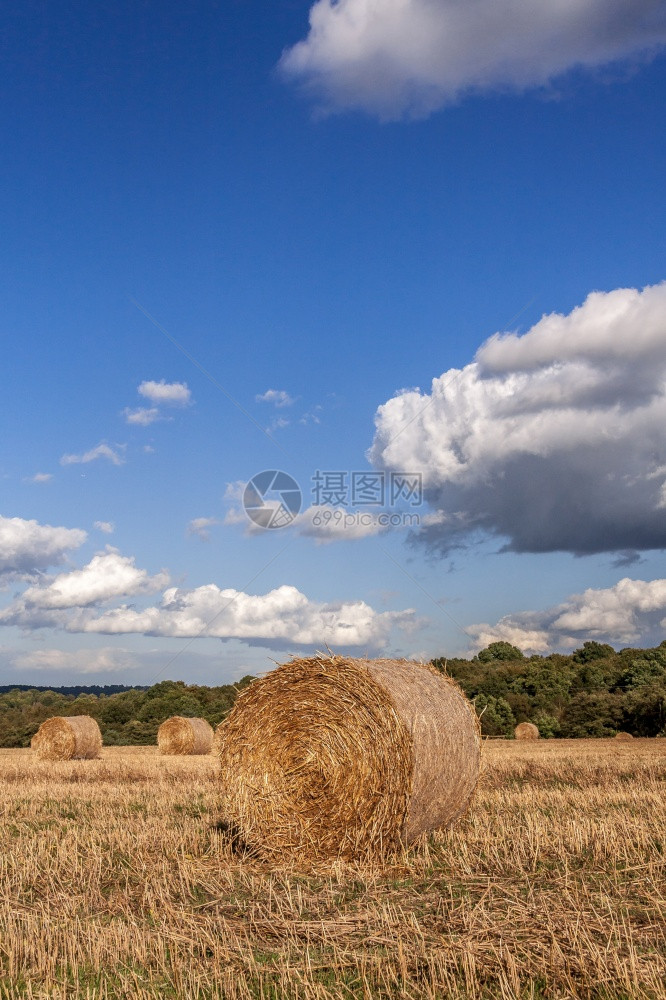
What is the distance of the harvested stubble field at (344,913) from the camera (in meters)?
4.68

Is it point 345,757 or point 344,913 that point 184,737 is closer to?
point 345,757

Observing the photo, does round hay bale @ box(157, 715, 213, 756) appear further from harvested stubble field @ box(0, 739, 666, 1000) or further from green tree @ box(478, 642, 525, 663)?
green tree @ box(478, 642, 525, 663)

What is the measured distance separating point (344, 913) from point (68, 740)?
1843 cm

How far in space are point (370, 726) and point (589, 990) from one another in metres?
4.29

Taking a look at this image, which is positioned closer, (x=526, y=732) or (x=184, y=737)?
(x=184, y=737)

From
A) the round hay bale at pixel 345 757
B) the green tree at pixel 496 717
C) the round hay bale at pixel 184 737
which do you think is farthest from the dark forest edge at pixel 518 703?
the round hay bale at pixel 345 757

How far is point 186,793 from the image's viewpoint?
510 inches

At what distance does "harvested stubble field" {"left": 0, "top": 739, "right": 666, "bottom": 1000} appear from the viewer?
15.3 ft

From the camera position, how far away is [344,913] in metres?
6.05

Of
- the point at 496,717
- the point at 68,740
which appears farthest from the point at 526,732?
the point at 68,740

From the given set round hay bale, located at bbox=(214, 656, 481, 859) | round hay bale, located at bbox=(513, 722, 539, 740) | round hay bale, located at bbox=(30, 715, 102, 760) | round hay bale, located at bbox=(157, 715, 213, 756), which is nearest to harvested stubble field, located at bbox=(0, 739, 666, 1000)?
round hay bale, located at bbox=(214, 656, 481, 859)

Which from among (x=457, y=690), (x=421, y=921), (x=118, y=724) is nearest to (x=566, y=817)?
(x=457, y=690)

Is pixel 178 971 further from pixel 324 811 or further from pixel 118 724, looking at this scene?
pixel 118 724

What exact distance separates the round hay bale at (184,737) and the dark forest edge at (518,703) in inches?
266
